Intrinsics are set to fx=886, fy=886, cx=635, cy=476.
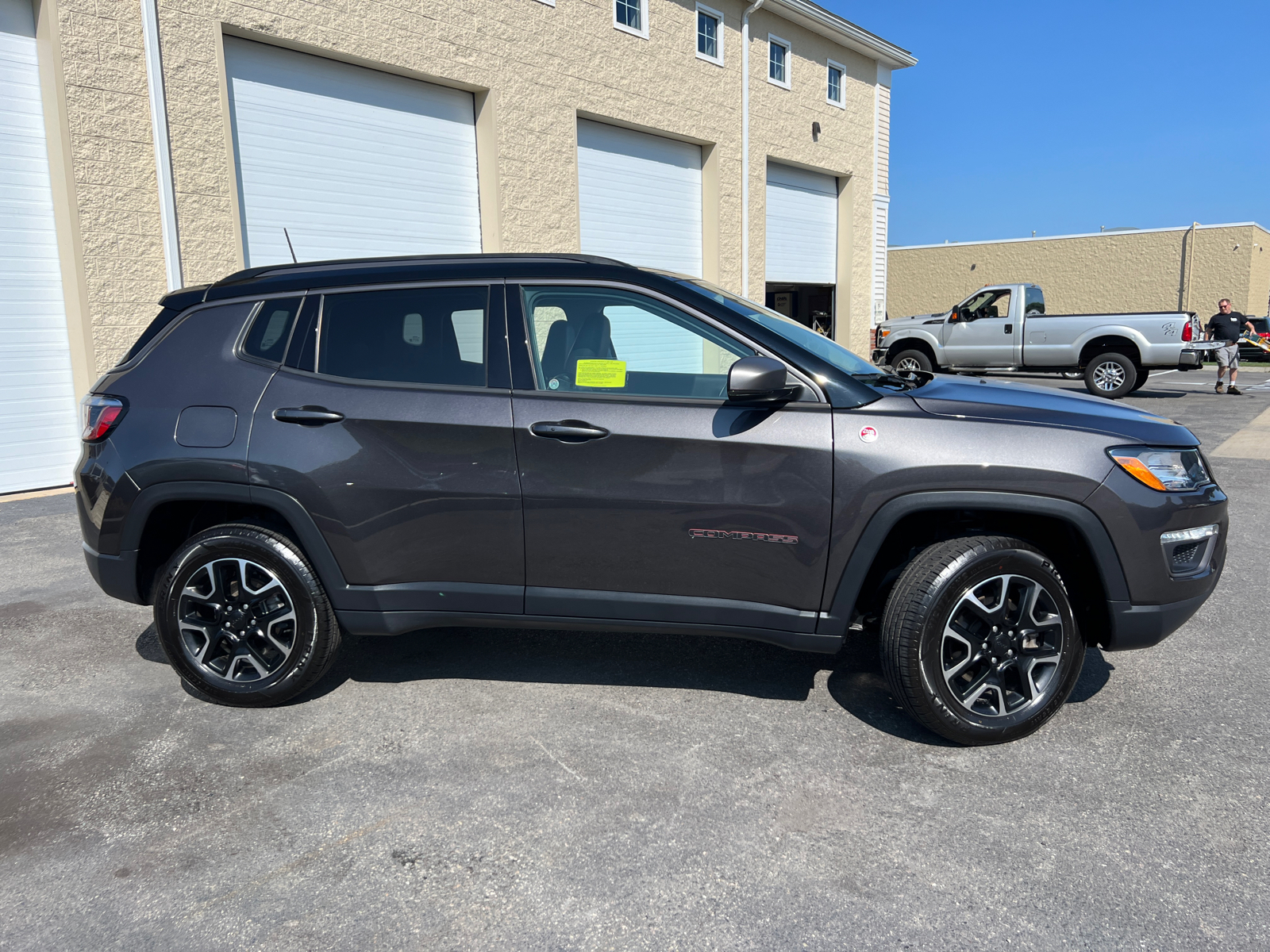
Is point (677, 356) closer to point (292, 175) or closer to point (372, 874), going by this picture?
point (372, 874)

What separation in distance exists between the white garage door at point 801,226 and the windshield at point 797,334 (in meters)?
13.9

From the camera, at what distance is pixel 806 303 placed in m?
21.2

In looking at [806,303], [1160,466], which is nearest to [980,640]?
[1160,466]

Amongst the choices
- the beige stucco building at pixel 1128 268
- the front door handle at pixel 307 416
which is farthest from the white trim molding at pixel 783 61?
the beige stucco building at pixel 1128 268

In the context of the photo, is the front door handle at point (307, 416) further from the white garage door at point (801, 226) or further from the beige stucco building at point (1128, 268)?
the beige stucco building at point (1128, 268)

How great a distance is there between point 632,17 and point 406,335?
12.2 metres

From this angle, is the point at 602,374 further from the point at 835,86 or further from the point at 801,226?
the point at 835,86

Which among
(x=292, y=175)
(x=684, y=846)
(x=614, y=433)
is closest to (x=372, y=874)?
(x=684, y=846)

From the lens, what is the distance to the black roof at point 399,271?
3.49m

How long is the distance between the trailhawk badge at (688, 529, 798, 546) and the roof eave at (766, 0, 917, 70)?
15.5m

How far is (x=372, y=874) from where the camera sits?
2.52 m

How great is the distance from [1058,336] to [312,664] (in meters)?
16.7

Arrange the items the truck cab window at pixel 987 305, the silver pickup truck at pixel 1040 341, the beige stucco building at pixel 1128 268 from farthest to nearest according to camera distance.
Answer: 1. the beige stucco building at pixel 1128 268
2. the truck cab window at pixel 987 305
3. the silver pickup truck at pixel 1040 341

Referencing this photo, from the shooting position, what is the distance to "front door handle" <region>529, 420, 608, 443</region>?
3234mm
